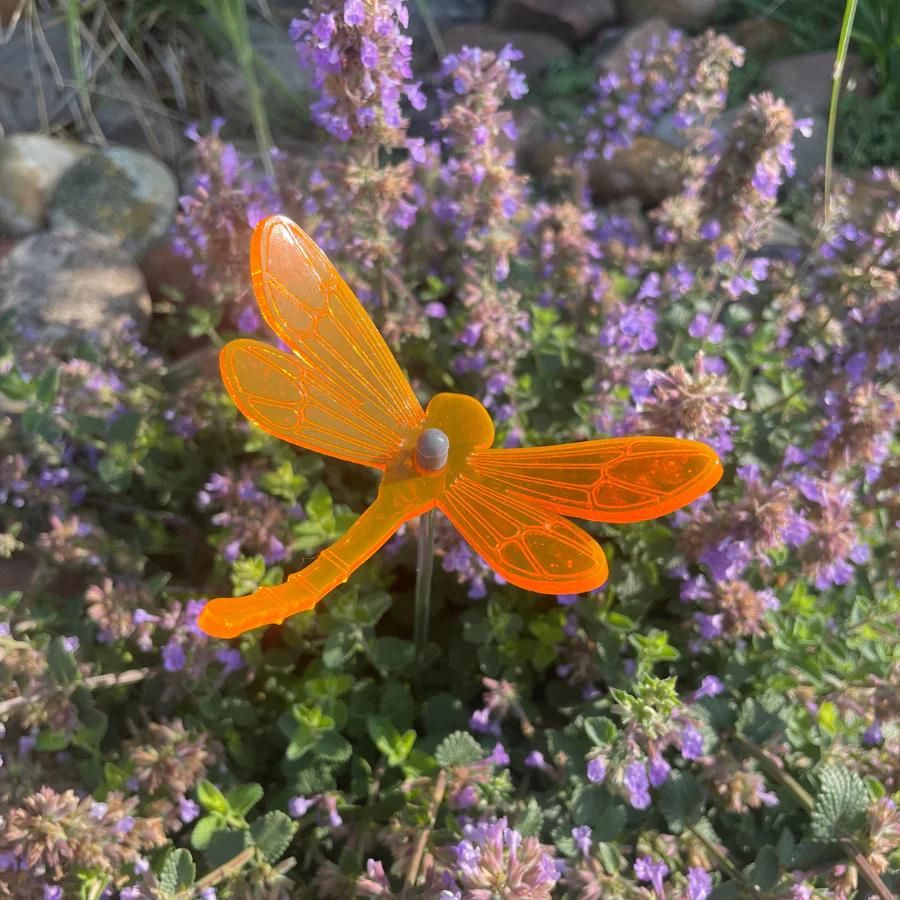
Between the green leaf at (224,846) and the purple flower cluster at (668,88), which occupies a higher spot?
the purple flower cluster at (668,88)

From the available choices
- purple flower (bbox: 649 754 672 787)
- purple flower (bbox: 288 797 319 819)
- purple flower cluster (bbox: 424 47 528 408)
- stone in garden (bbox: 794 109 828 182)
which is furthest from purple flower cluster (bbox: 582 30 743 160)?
purple flower (bbox: 288 797 319 819)

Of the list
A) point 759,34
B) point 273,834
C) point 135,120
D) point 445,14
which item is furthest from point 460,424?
point 759,34

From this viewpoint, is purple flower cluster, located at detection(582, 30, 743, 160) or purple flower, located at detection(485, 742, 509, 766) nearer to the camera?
purple flower, located at detection(485, 742, 509, 766)

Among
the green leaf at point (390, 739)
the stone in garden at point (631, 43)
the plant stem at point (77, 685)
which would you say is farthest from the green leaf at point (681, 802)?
the stone in garden at point (631, 43)

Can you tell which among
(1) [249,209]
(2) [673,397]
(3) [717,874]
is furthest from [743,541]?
(1) [249,209]

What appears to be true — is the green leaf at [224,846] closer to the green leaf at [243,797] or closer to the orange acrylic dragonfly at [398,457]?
the green leaf at [243,797]

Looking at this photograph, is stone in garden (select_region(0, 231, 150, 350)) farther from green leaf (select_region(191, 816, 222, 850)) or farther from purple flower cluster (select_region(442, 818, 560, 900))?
purple flower cluster (select_region(442, 818, 560, 900))
